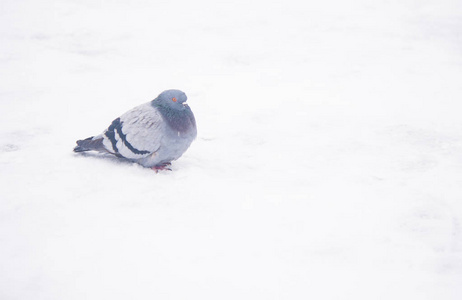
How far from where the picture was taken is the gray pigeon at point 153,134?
3863mm

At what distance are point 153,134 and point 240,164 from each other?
877 mm

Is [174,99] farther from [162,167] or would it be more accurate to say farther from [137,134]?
[162,167]

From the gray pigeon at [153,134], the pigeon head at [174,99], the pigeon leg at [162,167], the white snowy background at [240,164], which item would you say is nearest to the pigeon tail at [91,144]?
the gray pigeon at [153,134]

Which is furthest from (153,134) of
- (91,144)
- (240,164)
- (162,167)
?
(240,164)

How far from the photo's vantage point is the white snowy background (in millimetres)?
2791

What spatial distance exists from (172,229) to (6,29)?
6144mm

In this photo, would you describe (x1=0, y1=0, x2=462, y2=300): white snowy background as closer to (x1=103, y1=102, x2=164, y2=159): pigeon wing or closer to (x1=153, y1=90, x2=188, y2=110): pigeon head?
(x1=103, y1=102, x2=164, y2=159): pigeon wing

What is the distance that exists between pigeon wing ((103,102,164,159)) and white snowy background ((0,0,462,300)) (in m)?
0.17

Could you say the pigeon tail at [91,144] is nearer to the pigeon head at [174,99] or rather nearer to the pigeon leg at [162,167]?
the pigeon leg at [162,167]

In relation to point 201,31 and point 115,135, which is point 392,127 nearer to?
point 115,135

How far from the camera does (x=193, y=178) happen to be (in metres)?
3.88

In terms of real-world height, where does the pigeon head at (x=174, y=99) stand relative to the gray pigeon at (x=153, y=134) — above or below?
above

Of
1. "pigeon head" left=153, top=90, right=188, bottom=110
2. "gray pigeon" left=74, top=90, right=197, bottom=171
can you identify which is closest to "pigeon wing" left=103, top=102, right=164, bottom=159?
"gray pigeon" left=74, top=90, right=197, bottom=171

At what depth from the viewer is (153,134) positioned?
12.7ft
